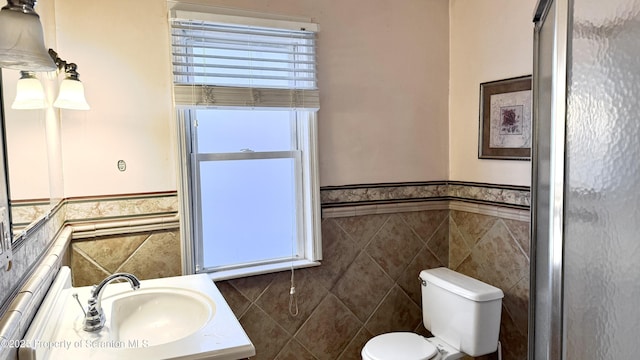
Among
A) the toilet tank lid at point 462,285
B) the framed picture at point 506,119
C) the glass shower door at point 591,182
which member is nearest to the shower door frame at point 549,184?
the glass shower door at point 591,182

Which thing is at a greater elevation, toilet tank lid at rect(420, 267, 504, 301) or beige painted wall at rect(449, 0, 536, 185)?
beige painted wall at rect(449, 0, 536, 185)

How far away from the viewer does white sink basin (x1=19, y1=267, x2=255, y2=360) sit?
1.04 m

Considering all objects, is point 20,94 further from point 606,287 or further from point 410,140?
point 410,140

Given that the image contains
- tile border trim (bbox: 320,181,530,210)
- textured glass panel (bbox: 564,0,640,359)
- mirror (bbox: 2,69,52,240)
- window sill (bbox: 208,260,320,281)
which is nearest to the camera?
textured glass panel (bbox: 564,0,640,359)

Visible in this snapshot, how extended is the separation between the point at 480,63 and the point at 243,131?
4.29 feet

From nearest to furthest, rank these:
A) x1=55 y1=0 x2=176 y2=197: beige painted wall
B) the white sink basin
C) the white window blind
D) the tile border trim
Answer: the white sink basin, x1=55 y1=0 x2=176 y2=197: beige painted wall, the white window blind, the tile border trim

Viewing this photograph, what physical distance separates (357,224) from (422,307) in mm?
603

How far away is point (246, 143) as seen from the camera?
6.97 feet

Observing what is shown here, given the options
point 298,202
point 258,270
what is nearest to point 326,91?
point 298,202

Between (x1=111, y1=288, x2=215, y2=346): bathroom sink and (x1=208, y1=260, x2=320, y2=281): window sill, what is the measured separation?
413 millimetres

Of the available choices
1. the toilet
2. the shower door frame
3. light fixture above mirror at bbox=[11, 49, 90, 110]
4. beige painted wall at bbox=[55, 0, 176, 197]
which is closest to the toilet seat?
the toilet

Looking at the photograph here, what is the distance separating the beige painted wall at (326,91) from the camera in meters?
1.76

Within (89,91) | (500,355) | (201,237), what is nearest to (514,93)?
(500,355)

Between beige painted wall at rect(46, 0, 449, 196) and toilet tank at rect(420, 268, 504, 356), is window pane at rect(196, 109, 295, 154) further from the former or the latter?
toilet tank at rect(420, 268, 504, 356)
